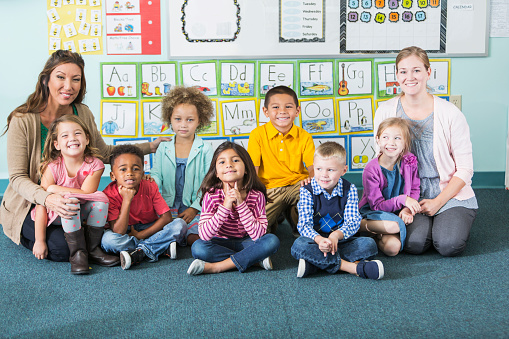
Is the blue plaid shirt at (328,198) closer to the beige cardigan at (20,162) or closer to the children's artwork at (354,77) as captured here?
the beige cardigan at (20,162)

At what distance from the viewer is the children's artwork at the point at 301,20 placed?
336 cm

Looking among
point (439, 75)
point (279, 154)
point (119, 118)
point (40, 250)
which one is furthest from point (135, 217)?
point (439, 75)

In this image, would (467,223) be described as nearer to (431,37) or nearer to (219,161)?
(219,161)

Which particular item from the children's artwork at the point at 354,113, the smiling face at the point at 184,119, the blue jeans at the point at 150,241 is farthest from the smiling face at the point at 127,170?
the children's artwork at the point at 354,113

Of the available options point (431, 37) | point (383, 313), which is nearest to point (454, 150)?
point (383, 313)

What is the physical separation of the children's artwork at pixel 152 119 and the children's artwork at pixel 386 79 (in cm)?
160

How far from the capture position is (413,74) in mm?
2303

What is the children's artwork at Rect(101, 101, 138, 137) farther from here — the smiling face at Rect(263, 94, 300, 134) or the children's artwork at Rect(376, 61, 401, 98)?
the children's artwork at Rect(376, 61, 401, 98)

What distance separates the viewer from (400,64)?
2.34 m

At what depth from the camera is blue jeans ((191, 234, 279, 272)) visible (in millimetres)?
1960

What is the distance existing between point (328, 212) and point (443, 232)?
0.56 meters

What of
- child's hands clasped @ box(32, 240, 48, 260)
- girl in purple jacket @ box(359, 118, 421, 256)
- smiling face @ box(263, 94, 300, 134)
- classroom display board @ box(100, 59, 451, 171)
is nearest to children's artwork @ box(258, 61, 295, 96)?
classroom display board @ box(100, 59, 451, 171)

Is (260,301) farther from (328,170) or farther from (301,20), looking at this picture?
(301,20)

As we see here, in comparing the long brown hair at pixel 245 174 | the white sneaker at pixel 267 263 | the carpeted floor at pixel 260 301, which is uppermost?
the long brown hair at pixel 245 174
